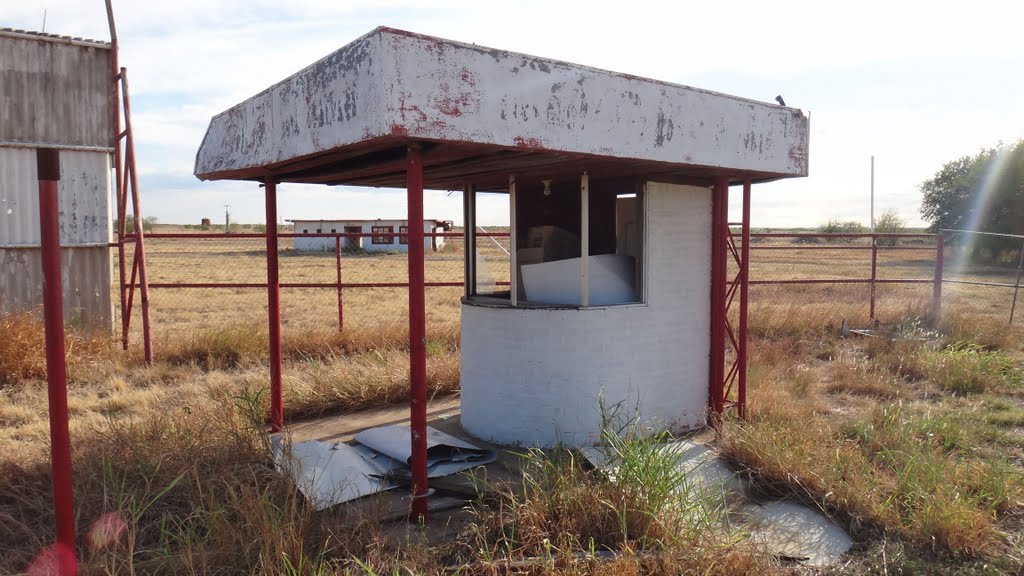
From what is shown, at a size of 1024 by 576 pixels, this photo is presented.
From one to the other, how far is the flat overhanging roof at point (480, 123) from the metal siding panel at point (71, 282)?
5957 millimetres

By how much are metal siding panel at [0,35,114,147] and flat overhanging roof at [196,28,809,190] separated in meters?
6.05

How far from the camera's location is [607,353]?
20.0 ft

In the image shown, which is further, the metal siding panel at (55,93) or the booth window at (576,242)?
the metal siding panel at (55,93)

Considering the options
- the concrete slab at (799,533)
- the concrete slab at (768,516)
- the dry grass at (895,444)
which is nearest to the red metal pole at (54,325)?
the concrete slab at (768,516)

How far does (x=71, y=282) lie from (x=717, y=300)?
9.25m

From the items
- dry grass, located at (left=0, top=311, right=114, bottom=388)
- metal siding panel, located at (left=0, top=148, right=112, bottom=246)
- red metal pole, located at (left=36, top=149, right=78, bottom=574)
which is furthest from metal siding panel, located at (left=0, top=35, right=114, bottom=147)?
red metal pole, located at (left=36, top=149, right=78, bottom=574)

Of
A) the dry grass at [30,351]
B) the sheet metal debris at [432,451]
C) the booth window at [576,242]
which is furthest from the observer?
the dry grass at [30,351]

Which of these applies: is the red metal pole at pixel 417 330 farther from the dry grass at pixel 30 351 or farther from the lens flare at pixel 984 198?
the lens flare at pixel 984 198

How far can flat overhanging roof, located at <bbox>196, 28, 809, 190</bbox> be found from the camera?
3969 millimetres

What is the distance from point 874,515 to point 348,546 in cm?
333

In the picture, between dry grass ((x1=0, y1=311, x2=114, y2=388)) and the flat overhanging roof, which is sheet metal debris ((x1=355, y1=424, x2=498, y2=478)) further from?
dry grass ((x1=0, y1=311, x2=114, y2=388))

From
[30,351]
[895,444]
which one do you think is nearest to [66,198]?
[30,351]

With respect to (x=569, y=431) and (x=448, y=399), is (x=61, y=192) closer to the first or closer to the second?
(x=448, y=399)

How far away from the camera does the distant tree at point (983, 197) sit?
31594mm
